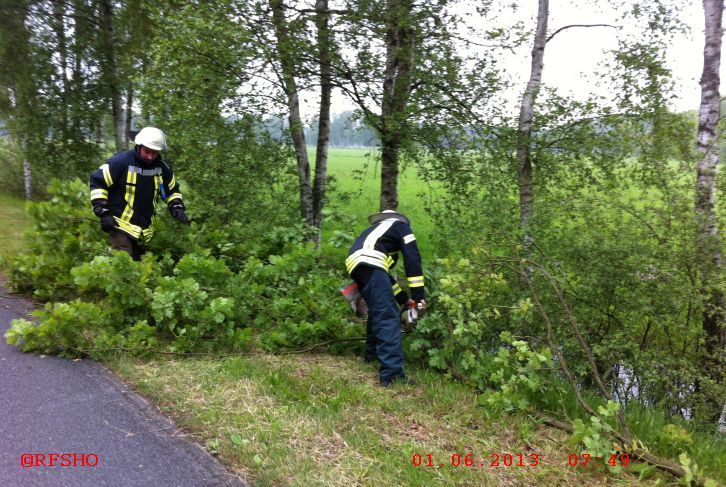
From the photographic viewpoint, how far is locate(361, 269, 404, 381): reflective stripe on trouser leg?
459 centimetres

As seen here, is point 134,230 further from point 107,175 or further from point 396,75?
point 396,75

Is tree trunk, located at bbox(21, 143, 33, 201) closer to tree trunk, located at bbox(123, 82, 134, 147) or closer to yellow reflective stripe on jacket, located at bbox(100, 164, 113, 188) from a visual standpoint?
tree trunk, located at bbox(123, 82, 134, 147)

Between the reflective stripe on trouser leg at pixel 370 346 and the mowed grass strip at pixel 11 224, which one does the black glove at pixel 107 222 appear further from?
the mowed grass strip at pixel 11 224

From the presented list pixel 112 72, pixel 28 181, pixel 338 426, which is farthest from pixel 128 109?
pixel 338 426

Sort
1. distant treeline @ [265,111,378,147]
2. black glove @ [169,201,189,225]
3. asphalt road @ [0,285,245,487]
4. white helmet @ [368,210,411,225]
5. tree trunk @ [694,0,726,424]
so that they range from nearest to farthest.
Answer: asphalt road @ [0,285,245,487] < tree trunk @ [694,0,726,424] < white helmet @ [368,210,411,225] < black glove @ [169,201,189,225] < distant treeline @ [265,111,378,147]

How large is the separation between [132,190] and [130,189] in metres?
0.02

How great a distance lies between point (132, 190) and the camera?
18.7ft

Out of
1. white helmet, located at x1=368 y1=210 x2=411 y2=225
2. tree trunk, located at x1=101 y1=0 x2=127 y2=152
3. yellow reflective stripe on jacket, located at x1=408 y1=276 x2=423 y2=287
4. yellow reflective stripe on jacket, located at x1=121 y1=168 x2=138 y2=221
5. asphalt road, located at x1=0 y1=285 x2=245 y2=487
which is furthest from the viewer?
tree trunk, located at x1=101 y1=0 x2=127 y2=152

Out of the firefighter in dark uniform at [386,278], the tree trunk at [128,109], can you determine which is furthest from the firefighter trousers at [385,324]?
the tree trunk at [128,109]

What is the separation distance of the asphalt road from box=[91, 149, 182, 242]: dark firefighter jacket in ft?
6.41

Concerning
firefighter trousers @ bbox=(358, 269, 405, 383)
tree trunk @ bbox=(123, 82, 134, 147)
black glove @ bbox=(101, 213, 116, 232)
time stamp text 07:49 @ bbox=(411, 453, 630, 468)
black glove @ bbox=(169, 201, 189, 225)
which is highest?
tree trunk @ bbox=(123, 82, 134, 147)

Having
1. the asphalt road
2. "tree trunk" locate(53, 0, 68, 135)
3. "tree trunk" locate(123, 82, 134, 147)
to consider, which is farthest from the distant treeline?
"tree trunk" locate(53, 0, 68, 135)

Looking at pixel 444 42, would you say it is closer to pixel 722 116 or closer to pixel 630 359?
pixel 722 116

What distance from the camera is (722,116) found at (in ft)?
17.4
